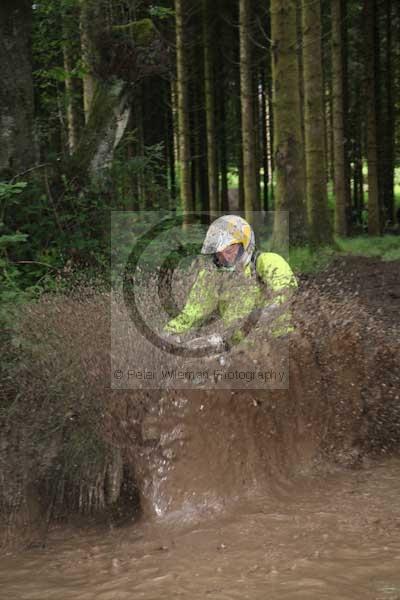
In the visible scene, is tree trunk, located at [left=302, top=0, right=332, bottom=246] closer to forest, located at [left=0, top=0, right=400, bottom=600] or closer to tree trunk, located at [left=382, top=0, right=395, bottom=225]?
forest, located at [left=0, top=0, right=400, bottom=600]

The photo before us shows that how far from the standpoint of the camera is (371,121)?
771 inches

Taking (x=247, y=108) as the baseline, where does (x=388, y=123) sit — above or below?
above

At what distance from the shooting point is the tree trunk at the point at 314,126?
13.2 m

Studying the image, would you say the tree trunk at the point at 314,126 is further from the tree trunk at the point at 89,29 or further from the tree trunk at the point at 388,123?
the tree trunk at the point at 388,123

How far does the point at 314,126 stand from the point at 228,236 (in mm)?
8674

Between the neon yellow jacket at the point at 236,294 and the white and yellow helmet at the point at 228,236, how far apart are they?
0.17 meters

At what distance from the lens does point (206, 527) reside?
486 cm

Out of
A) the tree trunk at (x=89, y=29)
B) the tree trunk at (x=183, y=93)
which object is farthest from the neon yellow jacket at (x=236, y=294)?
the tree trunk at (x=183, y=93)

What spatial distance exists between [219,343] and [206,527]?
1.41 meters

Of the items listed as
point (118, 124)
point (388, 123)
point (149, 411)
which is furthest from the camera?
point (388, 123)

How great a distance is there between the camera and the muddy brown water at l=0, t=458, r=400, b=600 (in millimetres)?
3855

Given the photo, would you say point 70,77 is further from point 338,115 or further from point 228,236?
point 338,115

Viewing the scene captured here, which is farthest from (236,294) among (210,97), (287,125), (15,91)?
(210,97)

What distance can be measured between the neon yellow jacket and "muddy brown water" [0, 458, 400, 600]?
1454 mm
